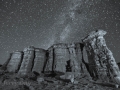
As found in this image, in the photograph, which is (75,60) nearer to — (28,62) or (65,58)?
(65,58)

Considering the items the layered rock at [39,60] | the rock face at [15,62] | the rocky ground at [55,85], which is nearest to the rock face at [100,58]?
the rocky ground at [55,85]

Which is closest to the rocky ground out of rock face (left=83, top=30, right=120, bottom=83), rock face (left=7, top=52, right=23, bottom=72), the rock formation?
the rock formation

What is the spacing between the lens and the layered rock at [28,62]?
17016mm

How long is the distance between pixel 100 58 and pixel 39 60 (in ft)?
48.9

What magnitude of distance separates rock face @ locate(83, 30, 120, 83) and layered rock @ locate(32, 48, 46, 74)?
39.9 feet

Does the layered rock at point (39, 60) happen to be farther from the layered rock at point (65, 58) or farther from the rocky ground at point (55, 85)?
the rocky ground at point (55, 85)

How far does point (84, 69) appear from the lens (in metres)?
15.8

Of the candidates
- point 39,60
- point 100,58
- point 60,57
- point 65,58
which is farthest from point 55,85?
point 39,60

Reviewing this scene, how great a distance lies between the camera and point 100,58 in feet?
43.2

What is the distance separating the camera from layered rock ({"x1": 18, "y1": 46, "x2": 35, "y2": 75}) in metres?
17.0

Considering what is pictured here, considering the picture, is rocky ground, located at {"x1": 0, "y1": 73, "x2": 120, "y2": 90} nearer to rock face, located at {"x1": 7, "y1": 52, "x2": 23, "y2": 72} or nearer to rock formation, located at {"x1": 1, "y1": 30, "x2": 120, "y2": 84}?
rock formation, located at {"x1": 1, "y1": 30, "x2": 120, "y2": 84}

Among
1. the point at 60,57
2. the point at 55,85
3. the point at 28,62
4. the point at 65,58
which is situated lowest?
the point at 55,85

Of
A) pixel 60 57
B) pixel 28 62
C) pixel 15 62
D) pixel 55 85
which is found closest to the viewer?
pixel 55 85

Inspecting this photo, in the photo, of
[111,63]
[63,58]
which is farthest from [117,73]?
[63,58]
